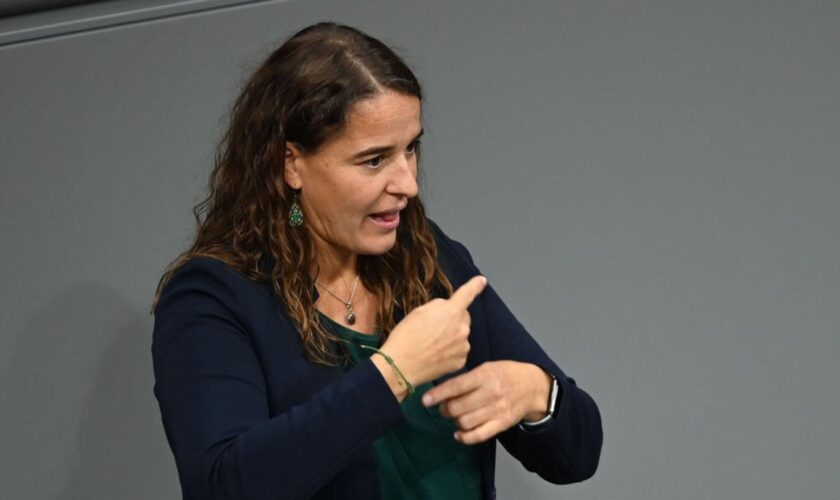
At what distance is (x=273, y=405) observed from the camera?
1630 millimetres

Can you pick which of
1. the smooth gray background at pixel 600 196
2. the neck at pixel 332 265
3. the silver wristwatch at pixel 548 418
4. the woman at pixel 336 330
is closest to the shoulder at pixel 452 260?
the woman at pixel 336 330

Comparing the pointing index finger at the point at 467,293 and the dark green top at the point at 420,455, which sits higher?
the pointing index finger at the point at 467,293

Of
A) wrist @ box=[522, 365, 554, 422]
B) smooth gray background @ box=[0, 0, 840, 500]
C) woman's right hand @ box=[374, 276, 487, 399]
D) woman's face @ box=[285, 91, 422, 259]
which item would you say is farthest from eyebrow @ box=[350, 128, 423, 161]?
smooth gray background @ box=[0, 0, 840, 500]

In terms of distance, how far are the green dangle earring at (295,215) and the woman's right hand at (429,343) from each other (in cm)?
26

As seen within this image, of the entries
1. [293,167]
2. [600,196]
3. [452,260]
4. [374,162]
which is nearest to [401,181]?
[374,162]

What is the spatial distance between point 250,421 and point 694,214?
115cm

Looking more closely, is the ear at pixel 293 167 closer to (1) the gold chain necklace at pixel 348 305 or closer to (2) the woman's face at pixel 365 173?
(2) the woman's face at pixel 365 173

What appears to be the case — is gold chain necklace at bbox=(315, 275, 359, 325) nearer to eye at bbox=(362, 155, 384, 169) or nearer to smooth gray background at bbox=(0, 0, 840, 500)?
eye at bbox=(362, 155, 384, 169)

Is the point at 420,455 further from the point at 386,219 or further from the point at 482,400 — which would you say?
the point at 386,219

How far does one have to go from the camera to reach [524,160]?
2.48 meters

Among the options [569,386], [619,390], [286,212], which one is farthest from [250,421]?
[619,390]

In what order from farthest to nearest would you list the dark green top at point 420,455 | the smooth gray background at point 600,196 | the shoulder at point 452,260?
the smooth gray background at point 600,196, the shoulder at point 452,260, the dark green top at point 420,455

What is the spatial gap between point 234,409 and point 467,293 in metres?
0.31

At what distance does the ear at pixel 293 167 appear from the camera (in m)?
1.71
